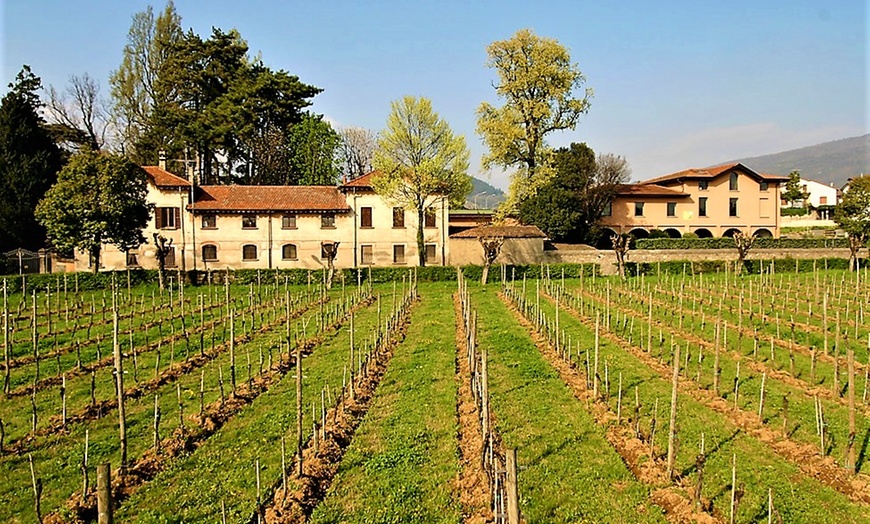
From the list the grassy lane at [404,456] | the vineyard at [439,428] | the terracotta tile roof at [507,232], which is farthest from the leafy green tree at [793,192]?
the grassy lane at [404,456]

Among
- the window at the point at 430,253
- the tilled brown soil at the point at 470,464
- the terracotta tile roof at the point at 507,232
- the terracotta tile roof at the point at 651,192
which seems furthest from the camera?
the terracotta tile roof at the point at 651,192

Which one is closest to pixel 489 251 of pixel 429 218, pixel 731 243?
pixel 429 218

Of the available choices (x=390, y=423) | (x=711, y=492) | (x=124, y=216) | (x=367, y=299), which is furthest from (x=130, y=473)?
(x=124, y=216)

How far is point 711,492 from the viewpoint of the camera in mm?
7996

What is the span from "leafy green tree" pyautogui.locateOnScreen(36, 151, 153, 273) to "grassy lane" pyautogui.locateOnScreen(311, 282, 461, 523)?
69.7 ft

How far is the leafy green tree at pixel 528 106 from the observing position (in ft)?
139

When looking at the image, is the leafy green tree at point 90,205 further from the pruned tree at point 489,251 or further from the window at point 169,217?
the pruned tree at point 489,251

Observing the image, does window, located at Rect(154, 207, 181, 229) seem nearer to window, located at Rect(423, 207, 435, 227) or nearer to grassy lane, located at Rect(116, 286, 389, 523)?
window, located at Rect(423, 207, 435, 227)

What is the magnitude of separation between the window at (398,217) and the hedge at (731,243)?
16.2m

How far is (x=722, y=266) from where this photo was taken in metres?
37.0

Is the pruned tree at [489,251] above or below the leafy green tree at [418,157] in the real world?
below

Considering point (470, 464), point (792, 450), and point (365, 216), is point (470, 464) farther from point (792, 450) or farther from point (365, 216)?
point (365, 216)

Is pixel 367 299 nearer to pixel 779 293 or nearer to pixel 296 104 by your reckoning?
pixel 779 293

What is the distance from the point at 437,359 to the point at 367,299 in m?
12.5
